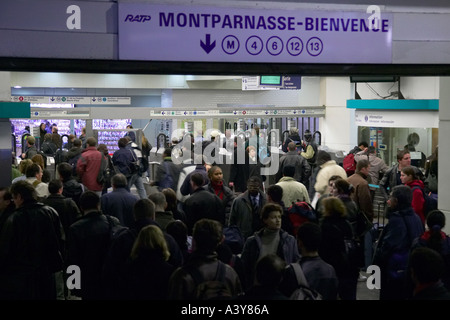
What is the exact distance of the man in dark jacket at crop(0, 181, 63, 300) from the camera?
6926mm

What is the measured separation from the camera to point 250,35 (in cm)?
702

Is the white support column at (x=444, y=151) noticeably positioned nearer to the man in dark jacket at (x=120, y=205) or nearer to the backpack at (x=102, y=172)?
the man in dark jacket at (x=120, y=205)

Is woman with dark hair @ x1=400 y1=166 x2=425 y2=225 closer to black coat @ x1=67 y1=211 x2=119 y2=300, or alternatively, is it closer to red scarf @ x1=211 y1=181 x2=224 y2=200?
red scarf @ x1=211 y1=181 x2=224 y2=200

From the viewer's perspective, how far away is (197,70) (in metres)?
7.20

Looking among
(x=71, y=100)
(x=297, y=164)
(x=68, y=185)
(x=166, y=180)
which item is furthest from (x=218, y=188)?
(x=71, y=100)

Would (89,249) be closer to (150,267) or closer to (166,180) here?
(150,267)

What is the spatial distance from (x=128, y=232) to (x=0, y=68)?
6.49 ft

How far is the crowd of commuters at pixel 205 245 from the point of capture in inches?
212

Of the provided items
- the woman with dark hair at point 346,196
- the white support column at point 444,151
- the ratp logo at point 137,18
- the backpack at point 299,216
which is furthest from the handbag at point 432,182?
the ratp logo at point 137,18

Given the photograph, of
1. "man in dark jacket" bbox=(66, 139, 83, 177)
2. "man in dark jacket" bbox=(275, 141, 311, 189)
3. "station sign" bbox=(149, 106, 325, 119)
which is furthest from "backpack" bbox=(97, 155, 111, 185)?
"station sign" bbox=(149, 106, 325, 119)

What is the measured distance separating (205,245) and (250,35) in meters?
2.46

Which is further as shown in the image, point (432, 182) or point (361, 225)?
point (432, 182)
